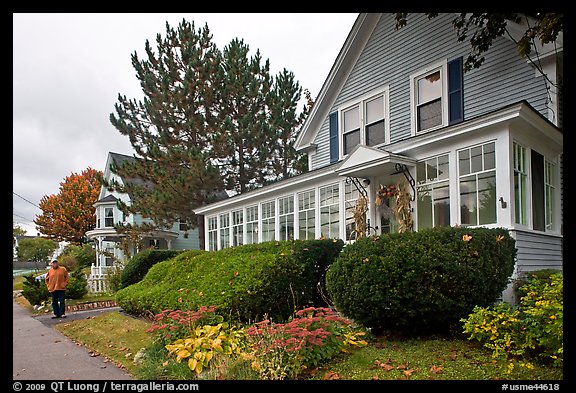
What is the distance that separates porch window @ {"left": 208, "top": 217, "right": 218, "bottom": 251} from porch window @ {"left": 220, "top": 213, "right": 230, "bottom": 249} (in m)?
0.61

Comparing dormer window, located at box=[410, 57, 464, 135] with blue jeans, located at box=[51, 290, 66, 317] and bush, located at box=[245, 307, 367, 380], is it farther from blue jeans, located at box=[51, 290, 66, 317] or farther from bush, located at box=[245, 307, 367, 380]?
blue jeans, located at box=[51, 290, 66, 317]

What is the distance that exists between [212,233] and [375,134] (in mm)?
9319

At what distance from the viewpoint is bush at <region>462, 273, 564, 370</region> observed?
469cm

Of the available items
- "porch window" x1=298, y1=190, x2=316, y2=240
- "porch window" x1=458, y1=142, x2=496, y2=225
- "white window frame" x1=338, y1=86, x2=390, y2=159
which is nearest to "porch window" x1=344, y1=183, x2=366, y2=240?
"porch window" x1=298, y1=190, x2=316, y2=240

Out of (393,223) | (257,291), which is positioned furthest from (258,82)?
(257,291)

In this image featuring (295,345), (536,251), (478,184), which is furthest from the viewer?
(536,251)

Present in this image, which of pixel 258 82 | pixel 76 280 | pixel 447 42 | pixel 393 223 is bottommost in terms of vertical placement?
pixel 76 280

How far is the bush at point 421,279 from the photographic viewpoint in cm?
614

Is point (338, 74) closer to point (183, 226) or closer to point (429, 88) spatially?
point (429, 88)

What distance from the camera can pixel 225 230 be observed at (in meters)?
17.5

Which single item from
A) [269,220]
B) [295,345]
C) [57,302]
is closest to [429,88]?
[269,220]
